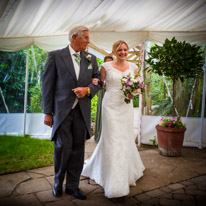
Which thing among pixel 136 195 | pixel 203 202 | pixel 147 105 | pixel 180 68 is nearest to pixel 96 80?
pixel 136 195

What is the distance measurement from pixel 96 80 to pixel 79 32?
593mm

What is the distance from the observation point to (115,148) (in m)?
2.96

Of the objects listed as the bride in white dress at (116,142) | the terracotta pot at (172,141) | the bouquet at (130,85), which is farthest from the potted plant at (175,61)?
the bouquet at (130,85)

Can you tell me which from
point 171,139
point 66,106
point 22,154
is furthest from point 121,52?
point 22,154

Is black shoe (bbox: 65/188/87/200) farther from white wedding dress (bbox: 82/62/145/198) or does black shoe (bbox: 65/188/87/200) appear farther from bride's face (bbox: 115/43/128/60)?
bride's face (bbox: 115/43/128/60)

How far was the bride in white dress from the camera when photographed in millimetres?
2836

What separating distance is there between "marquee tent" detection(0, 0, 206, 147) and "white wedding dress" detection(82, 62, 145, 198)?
1527 mm

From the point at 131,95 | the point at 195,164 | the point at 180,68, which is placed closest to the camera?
the point at 131,95

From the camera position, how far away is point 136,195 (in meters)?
2.90

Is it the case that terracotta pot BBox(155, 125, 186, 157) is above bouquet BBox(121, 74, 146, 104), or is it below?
below

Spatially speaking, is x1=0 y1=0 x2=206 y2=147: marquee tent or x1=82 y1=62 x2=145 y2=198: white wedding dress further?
x1=0 y1=0 x2=206 y2=147: marquee tent

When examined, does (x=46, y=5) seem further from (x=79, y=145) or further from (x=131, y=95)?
(x=79, y=145)

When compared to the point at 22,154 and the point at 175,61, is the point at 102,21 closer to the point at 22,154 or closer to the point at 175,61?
the point at 175,61

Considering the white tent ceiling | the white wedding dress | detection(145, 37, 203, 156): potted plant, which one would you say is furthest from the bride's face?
detection(145, 37, 203, 156): potted plant
